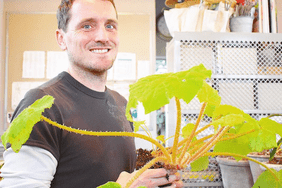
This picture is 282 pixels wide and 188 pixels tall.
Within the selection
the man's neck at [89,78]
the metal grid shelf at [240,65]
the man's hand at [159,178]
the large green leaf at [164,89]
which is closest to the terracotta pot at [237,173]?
the metal grid shelf at [240,65]

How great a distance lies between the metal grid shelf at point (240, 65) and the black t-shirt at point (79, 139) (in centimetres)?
64

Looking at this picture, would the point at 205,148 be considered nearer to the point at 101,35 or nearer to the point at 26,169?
the point at 26,169

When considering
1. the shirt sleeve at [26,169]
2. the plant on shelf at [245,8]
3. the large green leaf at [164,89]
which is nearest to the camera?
the large green leaf at [164,89]

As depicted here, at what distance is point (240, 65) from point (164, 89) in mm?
1270

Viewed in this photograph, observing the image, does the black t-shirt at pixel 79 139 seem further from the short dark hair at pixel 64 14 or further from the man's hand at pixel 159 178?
the man's hand at pixel 159 178

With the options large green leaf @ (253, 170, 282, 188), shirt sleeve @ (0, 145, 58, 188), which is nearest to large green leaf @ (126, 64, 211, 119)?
large green leaf @ (253, 170, 282, 188)

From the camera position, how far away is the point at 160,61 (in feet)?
16.3

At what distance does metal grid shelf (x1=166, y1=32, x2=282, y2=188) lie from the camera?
1.37 metres

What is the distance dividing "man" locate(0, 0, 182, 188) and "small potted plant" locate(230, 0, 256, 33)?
2.82ft

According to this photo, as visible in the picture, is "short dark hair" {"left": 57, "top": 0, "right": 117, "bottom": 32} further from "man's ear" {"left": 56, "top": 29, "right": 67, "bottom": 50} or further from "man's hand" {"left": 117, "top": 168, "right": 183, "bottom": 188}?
"man's hand" {"left": 117, "top": 168, "right": 183, "bottom": 188}

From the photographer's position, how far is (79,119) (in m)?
0.73

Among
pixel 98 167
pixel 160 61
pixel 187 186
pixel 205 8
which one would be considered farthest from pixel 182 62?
pixel 160 61

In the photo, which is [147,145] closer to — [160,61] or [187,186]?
[160,61]

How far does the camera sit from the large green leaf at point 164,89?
23cm
